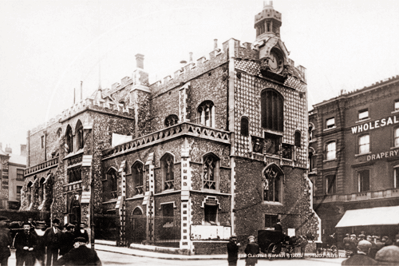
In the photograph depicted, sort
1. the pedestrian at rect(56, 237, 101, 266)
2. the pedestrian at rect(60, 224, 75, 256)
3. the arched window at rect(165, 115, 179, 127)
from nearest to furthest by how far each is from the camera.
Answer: the pedestrian at rect(56, 237, 101, 266), the pedestrian at rect(60, 224, 75, 256), the arched window at rect(165, 115, 179, 127)

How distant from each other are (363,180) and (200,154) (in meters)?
13.1

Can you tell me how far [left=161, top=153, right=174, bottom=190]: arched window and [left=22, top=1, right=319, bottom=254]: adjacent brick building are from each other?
6cm

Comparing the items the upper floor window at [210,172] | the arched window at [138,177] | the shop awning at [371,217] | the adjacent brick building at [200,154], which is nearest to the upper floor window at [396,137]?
the shop awning at [371,217]

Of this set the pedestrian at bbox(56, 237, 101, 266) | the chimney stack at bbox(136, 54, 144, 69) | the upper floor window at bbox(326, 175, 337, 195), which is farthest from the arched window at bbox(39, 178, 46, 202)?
the pedestrian at bbox(56, 237, 101, 266)

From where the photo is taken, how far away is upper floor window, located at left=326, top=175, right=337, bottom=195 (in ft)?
117

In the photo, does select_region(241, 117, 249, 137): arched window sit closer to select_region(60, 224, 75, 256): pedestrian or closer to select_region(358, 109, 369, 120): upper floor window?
select_region(358, 109, 369, 120): upper floor window

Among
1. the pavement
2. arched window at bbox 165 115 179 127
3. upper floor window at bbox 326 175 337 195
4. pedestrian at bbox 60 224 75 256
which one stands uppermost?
arched window at bbox 165 115 179 127

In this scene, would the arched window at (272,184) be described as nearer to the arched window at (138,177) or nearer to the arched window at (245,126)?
the arched window at (245,126)

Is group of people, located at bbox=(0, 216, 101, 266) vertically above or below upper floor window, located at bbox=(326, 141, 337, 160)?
below

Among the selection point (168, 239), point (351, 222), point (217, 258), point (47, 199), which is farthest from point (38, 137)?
point (351, 222)

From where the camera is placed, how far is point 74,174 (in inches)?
1346

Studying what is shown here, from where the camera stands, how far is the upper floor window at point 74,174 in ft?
111

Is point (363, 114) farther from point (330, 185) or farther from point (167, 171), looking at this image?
point (167, 171)

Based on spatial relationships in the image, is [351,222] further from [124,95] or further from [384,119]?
[124,95]
